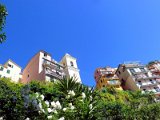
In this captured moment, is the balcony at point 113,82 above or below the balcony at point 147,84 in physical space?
above

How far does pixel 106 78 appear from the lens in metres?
68.8

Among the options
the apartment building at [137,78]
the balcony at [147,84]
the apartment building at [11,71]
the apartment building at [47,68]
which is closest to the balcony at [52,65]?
the apartment building at [47,68]

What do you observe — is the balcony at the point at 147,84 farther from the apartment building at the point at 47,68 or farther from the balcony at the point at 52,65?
the balcony at the point at 52,65

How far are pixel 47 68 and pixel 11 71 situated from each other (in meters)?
9.04

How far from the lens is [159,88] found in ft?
215

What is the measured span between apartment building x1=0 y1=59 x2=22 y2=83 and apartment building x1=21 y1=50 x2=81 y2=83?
181 cm

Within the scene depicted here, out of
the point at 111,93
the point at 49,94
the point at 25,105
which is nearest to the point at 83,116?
the point at 25,105

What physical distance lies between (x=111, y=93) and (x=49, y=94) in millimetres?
20570

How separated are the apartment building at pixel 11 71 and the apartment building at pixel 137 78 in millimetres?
28842

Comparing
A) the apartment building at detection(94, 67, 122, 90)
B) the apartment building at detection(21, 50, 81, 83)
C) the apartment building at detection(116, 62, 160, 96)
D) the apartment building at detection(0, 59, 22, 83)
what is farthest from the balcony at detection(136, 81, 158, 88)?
the apartment building at detection(0, 59, 22, 83)

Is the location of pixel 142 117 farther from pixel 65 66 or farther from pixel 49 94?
pixel 65 66

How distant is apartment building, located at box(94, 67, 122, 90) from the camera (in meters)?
66.2

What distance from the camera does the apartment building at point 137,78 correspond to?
6538 cm

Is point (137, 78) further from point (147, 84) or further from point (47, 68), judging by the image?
point (47, 68)
